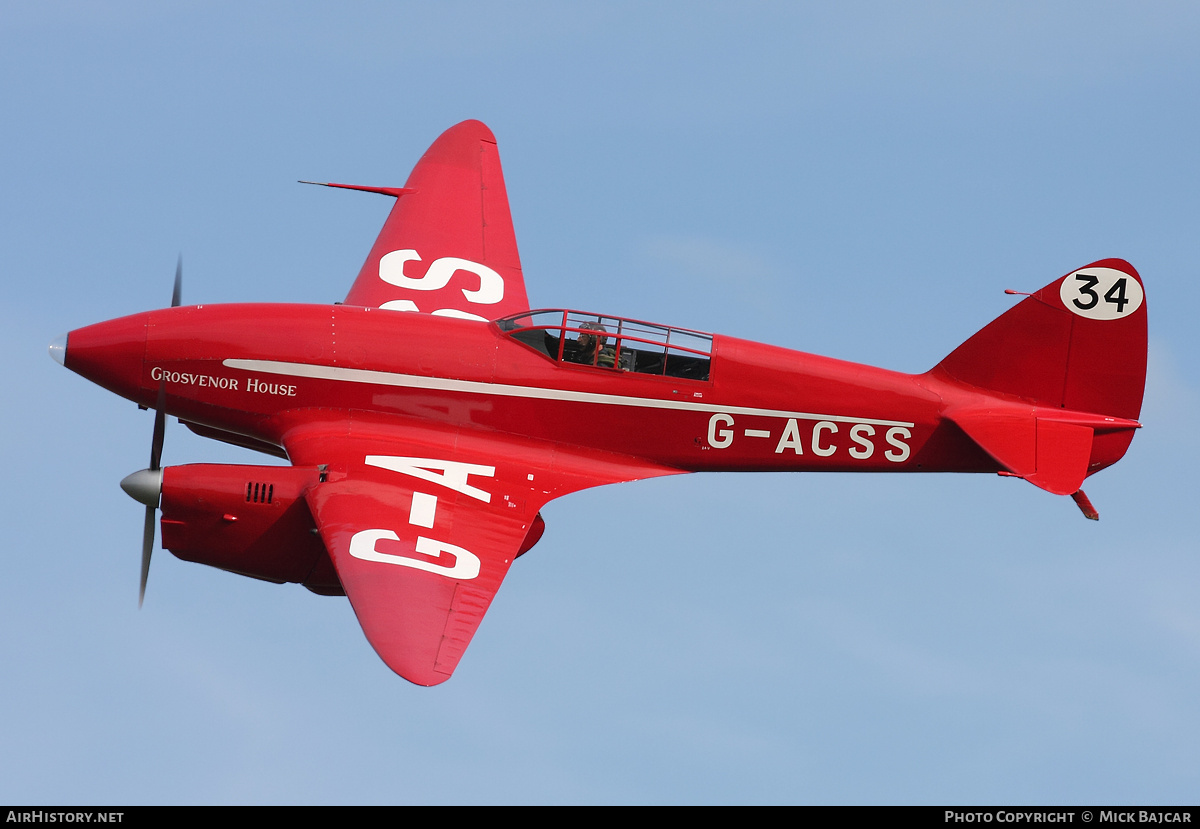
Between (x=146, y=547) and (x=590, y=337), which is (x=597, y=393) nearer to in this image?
(x=590, y=337)

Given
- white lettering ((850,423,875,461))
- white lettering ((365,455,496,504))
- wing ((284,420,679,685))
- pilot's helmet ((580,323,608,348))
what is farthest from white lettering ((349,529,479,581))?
white lettering ((850,423,875,461))

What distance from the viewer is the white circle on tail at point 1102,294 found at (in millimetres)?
23516

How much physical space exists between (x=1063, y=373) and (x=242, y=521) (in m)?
11.9

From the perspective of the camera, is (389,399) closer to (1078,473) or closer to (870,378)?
(870,378)

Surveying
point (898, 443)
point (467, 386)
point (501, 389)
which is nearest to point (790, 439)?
point (898, 443)

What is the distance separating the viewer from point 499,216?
27.7 meters

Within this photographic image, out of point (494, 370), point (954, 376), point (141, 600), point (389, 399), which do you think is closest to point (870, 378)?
point (954, 376)

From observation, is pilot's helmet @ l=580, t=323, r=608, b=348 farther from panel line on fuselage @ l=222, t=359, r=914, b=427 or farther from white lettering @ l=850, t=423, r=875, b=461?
white lettering @ l=850, t=423, r=875, b=461

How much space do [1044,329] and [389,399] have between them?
9.58m

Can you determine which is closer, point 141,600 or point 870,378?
point 141,600

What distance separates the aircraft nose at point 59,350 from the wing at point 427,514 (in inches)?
145

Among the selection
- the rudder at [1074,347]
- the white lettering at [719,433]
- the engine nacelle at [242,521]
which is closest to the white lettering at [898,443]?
the rudder at [1074,347]

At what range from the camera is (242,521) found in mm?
21672

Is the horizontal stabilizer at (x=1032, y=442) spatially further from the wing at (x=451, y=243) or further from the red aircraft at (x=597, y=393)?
the wing at (x=451, y=243)
